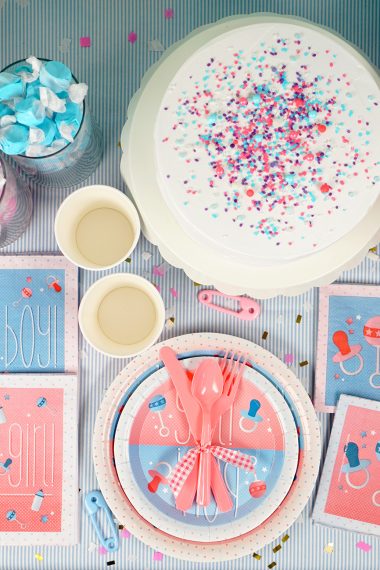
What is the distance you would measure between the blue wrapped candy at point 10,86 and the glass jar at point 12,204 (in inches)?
3.6

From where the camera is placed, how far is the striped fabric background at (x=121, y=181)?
2.98 feet

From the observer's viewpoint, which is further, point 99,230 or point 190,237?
point 99,230

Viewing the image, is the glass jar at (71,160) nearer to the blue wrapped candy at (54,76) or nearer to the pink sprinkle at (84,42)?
the blue wrapped candy at (54,76)

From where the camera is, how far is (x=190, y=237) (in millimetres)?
717

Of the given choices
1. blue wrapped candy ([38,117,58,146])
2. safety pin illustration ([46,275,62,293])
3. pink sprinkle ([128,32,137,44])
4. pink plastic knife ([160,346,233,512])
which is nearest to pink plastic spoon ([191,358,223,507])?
pink plastic knife ([160,346,233,512])

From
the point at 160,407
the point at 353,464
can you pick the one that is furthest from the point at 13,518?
the point at 353,464

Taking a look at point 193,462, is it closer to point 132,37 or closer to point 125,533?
point 125,533

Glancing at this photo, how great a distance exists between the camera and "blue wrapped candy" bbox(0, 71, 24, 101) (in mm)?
717

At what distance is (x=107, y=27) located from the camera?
911mm

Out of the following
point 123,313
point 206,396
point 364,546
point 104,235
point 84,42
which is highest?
point 84,42

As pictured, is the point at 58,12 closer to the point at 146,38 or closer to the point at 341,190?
the point at 146,38

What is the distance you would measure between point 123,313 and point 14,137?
0.94ft

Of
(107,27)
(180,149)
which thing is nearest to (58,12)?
(107,27)

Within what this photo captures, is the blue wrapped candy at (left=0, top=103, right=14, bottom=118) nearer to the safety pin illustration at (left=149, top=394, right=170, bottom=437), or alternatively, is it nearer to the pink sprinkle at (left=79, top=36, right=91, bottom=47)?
the pink sprinkle at (left=79, top=36, right=91, bottom=47)
